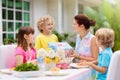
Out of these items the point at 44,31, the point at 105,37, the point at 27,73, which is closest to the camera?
the point at 27,73

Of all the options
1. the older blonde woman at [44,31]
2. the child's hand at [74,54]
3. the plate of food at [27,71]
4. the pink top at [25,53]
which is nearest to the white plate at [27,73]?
the plate of food at [27,71]

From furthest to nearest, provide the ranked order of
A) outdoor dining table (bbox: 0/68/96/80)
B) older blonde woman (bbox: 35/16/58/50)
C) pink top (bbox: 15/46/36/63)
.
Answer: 1. older blonde woman (bbox: 35/16/58/50)
2. pink top (bbox: 15/46/36/63)
3. outdoor dining table (bbox: 0/68/96/80)

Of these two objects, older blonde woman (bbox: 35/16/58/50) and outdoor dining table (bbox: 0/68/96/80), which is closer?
outdoor dining table (bbox: 0/68/96/80)

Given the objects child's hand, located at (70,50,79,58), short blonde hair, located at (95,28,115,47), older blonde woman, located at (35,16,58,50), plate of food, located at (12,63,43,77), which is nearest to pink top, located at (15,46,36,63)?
older blonde woman, located at (35,16,58,50)

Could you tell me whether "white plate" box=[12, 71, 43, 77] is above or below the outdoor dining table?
above

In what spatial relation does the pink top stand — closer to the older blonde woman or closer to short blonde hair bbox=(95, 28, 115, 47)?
the older blonde woman

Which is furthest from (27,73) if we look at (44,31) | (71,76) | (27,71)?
(44,31)

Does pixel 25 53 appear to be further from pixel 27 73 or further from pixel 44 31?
pixel 27 73

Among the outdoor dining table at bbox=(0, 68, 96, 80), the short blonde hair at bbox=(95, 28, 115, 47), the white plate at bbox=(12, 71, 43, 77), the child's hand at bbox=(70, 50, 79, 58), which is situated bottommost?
the outdoor dining table at bbox=(0, 68, 96, 80)

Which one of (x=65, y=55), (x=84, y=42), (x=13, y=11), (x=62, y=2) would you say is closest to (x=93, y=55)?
(x=84, y=42)

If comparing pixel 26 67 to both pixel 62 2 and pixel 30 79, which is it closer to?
pixel 30 79

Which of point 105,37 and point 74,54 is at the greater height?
point 105,37

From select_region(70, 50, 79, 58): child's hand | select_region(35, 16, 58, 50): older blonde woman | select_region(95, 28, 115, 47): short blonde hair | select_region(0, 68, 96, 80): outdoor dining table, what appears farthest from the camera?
select_region(35, 16, 58, 50): older blonde woman

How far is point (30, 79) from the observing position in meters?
2.43
